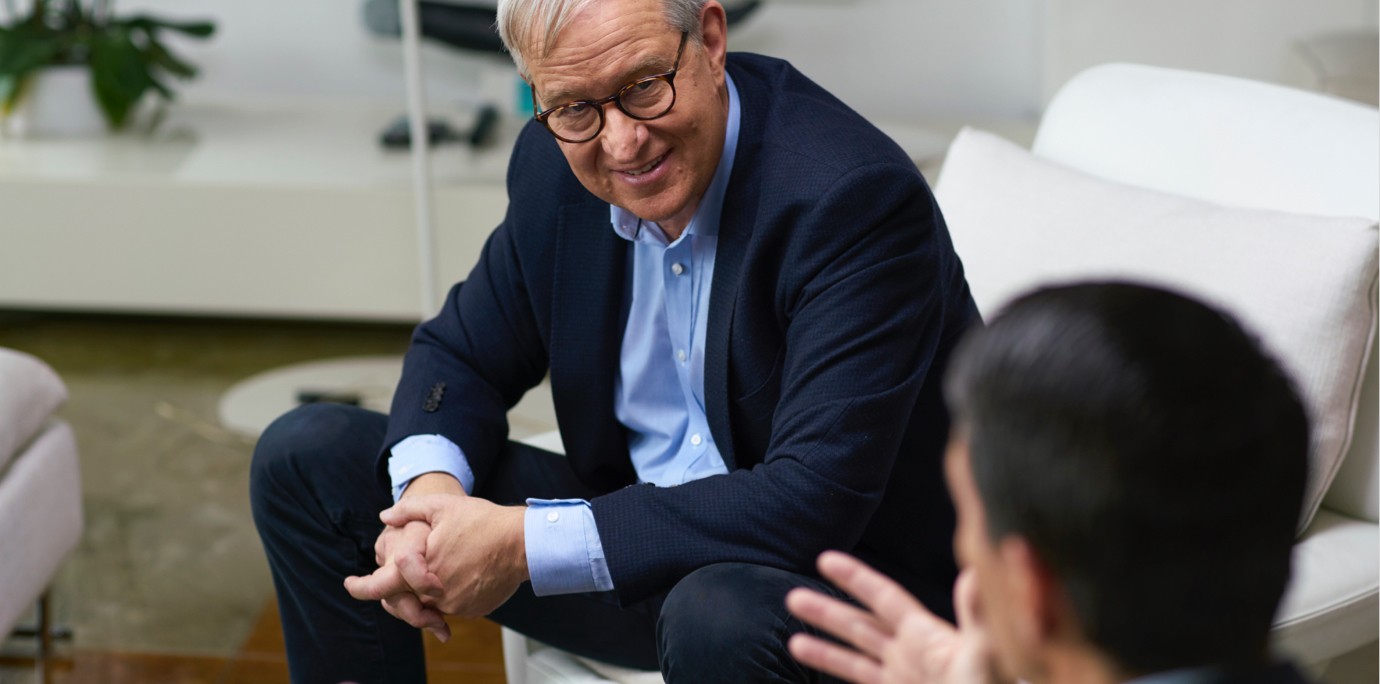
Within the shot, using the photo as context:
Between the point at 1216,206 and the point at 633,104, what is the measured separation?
61 cm

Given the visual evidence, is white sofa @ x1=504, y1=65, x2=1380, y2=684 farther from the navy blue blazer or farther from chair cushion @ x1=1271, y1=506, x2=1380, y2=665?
the navy blue blazer

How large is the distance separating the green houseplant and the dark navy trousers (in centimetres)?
204

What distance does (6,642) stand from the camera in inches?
78.1

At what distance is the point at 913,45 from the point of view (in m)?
3.23

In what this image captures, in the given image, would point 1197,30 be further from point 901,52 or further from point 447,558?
point 447,558

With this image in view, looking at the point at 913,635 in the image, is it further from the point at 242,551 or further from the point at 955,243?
the point at 242,551

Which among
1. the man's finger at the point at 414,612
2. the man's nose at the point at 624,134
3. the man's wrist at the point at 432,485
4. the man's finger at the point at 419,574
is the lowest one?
the man's finger at the point at 414,612

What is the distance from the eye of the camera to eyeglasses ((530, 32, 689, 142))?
1257mm

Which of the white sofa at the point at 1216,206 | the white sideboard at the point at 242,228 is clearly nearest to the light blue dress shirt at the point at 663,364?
the white sofa at the point at 1216,206

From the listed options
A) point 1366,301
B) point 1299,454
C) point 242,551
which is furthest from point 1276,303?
point 242,551

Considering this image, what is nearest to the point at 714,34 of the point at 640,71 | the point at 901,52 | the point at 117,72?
the point at 640,71

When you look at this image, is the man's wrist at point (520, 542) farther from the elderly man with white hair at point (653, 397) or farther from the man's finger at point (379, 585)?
the man's finger at point (379, 585)

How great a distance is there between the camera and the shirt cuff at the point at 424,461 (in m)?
1.36

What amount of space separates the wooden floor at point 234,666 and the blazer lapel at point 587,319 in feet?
2.08
